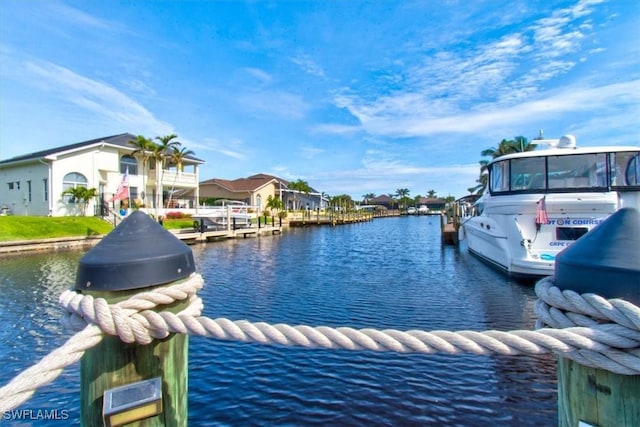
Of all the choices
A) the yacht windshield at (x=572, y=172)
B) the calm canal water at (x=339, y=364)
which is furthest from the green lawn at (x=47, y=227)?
the yacht windshield at (x=572, y=172)

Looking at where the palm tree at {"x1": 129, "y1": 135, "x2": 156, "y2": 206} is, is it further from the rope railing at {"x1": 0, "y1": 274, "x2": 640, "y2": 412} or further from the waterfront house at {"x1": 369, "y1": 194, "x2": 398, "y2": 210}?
the waterfront house at {"x1": 369, "y1": 194, "x2": 398, "y2": 210}

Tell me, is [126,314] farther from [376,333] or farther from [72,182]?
[72,182]

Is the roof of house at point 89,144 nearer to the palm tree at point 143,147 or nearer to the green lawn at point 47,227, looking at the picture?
the palm tree at point 143,147

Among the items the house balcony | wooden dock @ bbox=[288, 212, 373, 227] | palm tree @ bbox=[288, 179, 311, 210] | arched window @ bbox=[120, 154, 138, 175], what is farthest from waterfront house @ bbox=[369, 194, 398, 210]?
arched window @ bbox=[120, 154, 138, 175]

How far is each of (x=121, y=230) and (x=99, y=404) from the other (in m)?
0.83

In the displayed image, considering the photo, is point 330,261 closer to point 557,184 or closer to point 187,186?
point 557,184

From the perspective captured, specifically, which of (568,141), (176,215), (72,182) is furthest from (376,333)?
(176,215)

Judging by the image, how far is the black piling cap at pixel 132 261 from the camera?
158cm

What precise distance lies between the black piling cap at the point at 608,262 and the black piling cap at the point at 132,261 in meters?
1.79

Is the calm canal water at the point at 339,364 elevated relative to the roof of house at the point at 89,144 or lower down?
lower down

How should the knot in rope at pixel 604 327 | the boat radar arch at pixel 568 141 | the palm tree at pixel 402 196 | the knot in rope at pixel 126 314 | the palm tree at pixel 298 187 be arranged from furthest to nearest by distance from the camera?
the palm tree at pixel 402 196 → the palm tree at pixel 298 187 → the boat radar arch at pixel 568 141 → the knot in rope at pixel 126 314 → the knot in rope at pixel 604 327

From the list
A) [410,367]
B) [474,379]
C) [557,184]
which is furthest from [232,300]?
[557,184]

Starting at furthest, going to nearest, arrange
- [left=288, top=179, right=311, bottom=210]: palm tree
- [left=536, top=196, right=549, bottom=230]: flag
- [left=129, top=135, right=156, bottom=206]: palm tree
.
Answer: [left=288, top=179, right=311, bottom=210]: palm tree < [left=129, top=135, right=156, bottom=206]: palm tree < [left=536, top=196, right=549, bottom=230]: flag

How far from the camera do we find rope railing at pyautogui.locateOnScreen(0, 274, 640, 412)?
1219 mm
